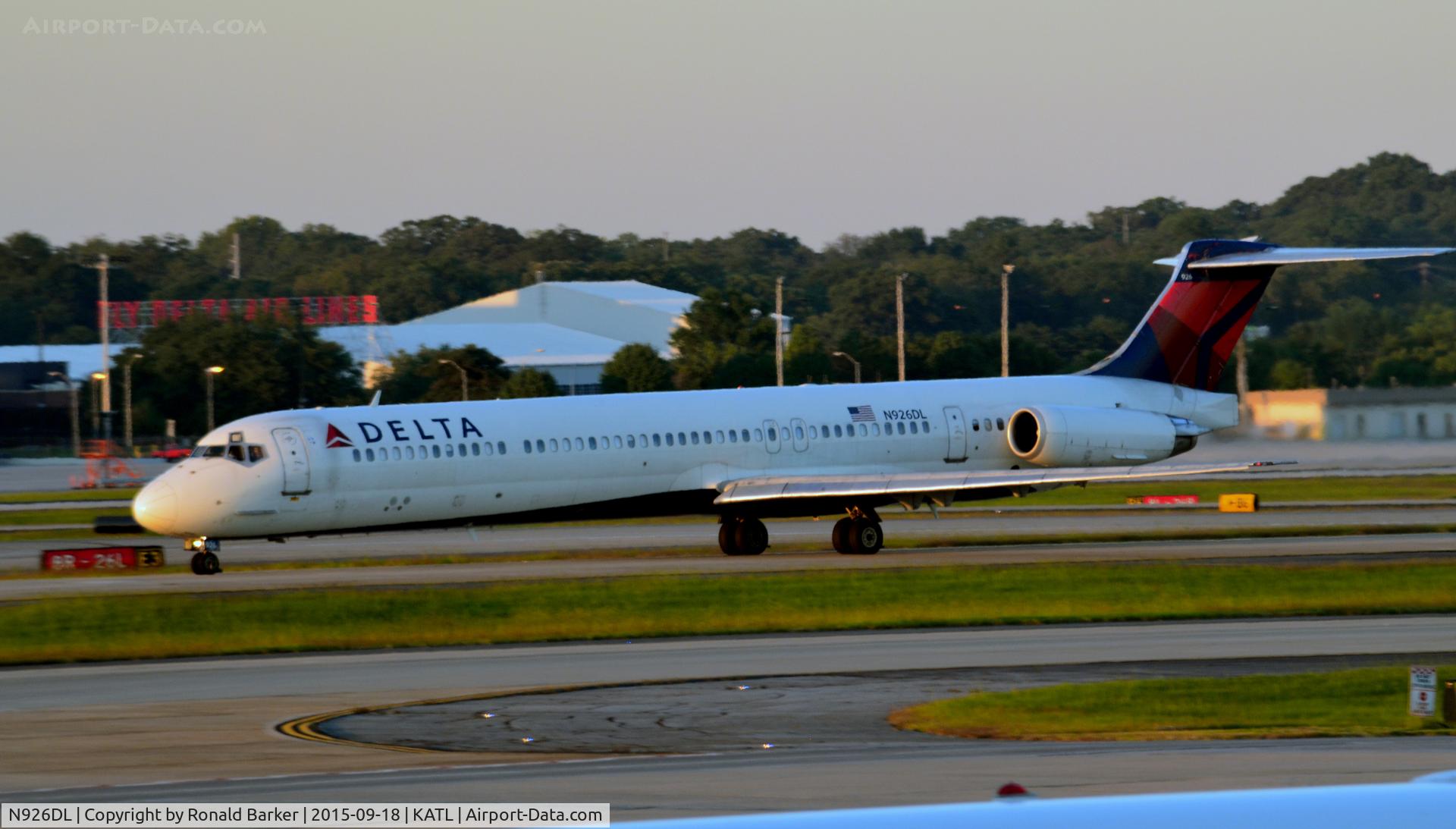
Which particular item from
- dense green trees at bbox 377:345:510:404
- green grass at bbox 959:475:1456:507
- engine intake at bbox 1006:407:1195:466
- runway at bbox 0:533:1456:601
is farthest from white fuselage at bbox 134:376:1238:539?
dense green trees at bbox 377:345:510:404

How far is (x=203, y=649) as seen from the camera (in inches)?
997

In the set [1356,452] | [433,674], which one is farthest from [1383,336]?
[433,674]

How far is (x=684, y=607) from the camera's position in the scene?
28422mm

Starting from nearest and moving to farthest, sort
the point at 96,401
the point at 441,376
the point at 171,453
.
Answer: the point at 171,453 < the point at 441,376 < the point at 96,401

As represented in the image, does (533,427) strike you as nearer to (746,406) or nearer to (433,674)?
(746,406)

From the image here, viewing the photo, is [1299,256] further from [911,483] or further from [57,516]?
[57,516]

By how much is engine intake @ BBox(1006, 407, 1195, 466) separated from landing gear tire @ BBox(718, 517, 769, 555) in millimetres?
6240

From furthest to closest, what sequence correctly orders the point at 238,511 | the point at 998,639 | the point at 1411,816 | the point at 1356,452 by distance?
the point at 1356,452
the point at 238,511
the point at 998,639
the point at 1411,816

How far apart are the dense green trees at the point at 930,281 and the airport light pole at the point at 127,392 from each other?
13627 millimetres

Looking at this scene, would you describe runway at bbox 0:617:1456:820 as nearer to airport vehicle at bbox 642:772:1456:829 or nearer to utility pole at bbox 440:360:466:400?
airport vehicle at bbox 642:772:1456:829

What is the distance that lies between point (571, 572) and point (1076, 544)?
11935 mm

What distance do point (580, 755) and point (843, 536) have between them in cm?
2282

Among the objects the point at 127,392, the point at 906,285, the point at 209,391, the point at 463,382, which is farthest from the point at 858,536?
the point at 906,285

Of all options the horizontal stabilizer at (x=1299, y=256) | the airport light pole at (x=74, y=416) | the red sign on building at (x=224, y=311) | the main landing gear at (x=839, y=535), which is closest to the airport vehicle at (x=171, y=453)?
the airport light pole at (x=74, y=416)
